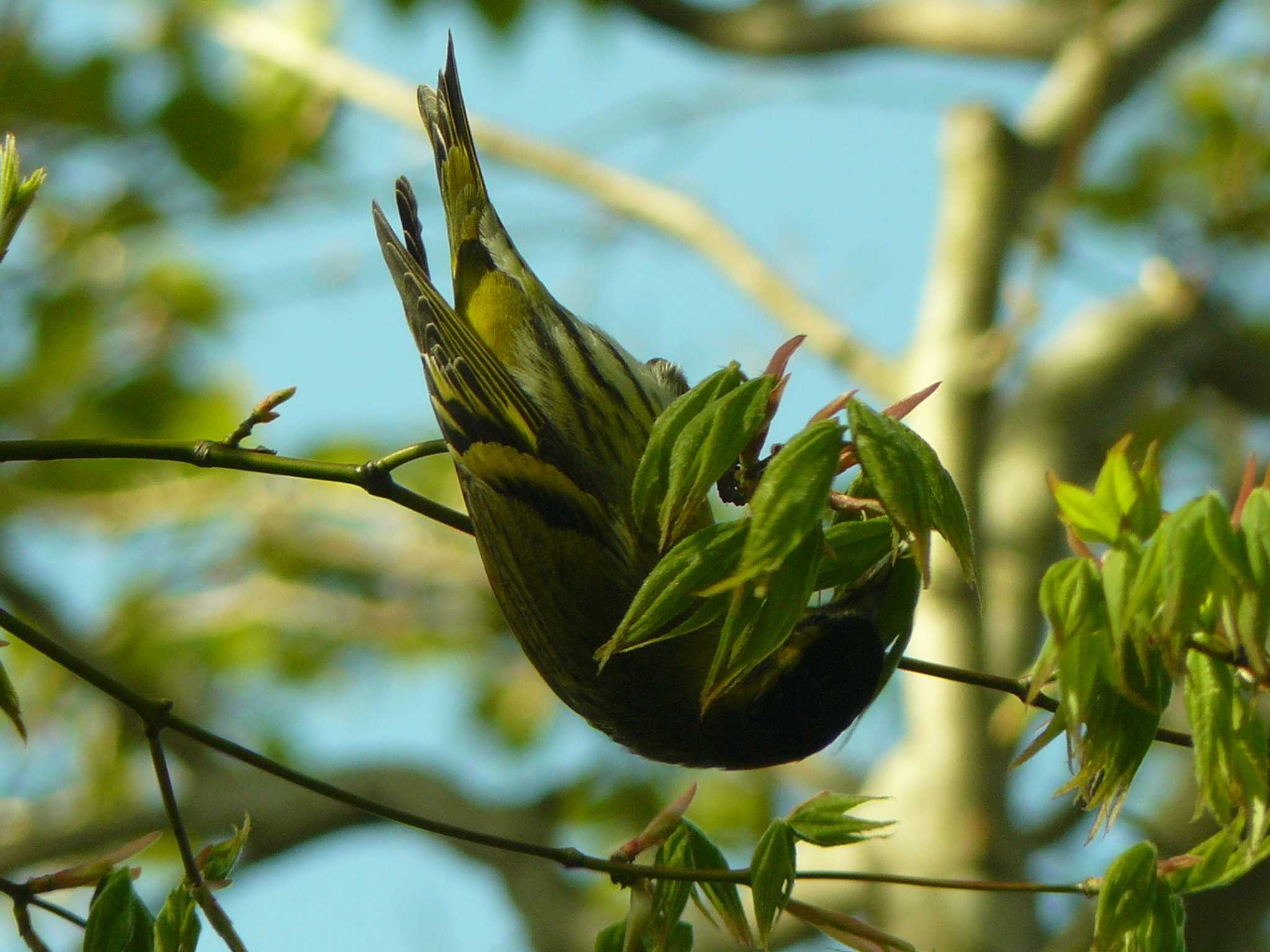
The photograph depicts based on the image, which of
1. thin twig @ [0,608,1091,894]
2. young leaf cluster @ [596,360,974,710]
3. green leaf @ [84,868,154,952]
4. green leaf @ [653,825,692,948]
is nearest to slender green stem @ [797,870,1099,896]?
thin twig @ [0,608,1091,894]

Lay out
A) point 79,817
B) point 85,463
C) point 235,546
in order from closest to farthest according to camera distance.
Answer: point 79,817 → point 85,463 → point 235,546

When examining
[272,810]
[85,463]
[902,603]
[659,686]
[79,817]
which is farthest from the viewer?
[85,463]

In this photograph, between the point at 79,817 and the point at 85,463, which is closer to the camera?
the point at 79,817

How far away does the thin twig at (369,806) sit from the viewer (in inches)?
58.3

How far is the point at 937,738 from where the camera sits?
5.46 meters

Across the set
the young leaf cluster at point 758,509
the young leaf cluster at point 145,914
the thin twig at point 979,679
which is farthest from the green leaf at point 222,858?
the thin twig at point 979,679

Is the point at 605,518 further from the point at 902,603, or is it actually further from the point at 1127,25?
the point at 1127,25

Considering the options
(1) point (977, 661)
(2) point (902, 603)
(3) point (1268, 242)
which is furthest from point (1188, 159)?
(2) point (902, 603)

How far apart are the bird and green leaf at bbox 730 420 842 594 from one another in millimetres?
675

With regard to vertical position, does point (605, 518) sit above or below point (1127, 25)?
below

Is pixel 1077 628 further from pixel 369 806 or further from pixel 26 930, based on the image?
pixel 26 930

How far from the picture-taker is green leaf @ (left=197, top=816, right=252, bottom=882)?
167cm

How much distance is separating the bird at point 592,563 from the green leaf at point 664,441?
25.1 inches

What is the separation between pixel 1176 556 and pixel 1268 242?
21.9 ft
